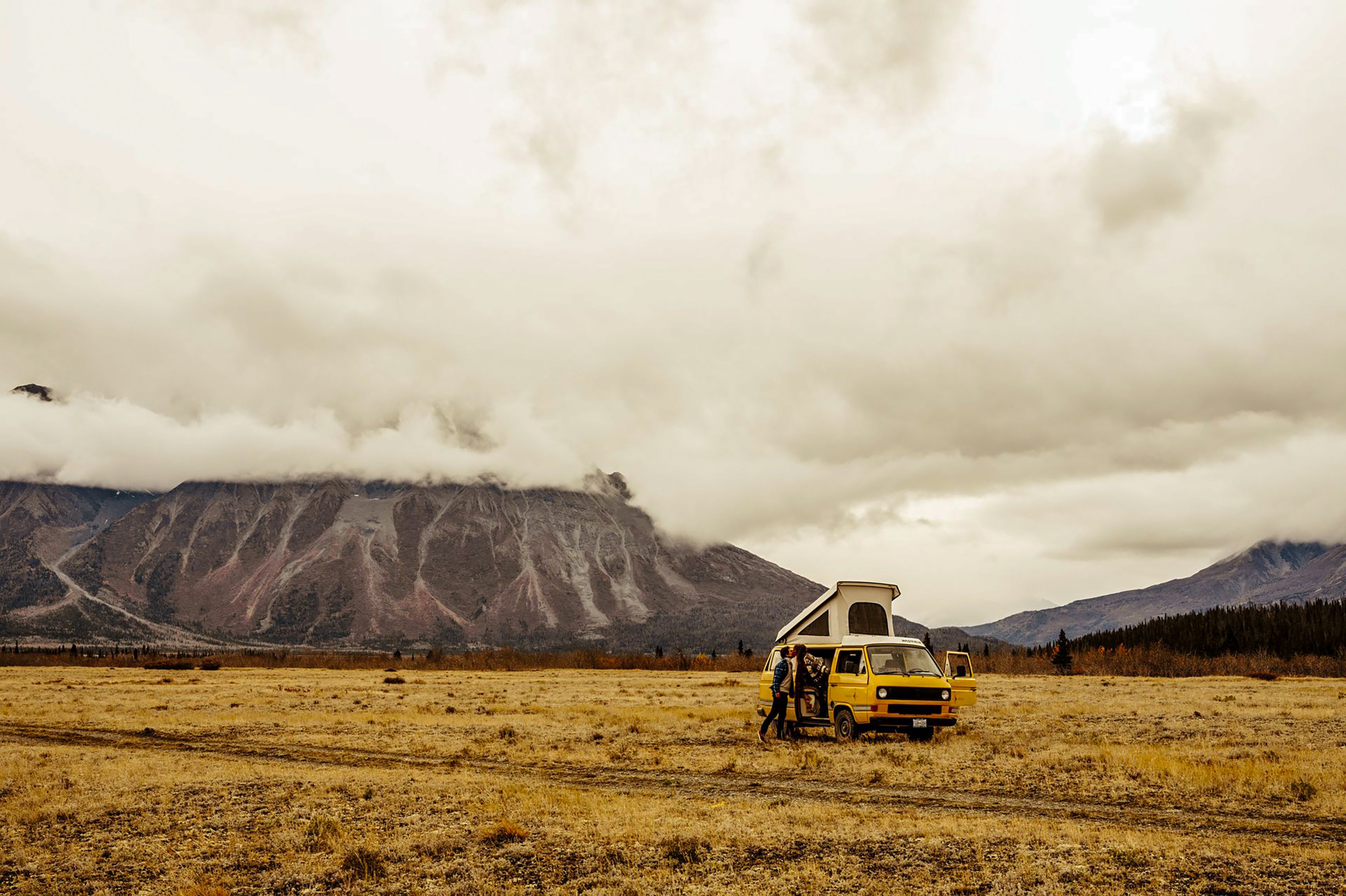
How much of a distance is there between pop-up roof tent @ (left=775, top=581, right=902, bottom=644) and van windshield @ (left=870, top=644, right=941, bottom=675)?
1508cm

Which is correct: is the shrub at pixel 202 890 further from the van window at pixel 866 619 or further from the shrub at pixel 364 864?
the van window at pixel 866 619

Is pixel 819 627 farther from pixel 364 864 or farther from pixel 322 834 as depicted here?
pixel 364 864

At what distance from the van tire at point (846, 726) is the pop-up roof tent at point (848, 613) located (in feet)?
51.5

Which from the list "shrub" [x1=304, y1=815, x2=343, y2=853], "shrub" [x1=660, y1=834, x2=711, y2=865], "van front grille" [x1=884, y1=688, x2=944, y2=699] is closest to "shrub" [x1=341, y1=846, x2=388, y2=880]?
"shrub" [x1=304, y1=815, x2=343, y2=853]

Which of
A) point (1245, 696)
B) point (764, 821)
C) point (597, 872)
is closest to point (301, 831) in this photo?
point (597, 872)

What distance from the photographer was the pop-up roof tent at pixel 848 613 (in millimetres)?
44438

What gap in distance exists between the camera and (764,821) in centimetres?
1523

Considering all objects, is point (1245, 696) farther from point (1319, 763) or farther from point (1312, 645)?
point (1312, 645)

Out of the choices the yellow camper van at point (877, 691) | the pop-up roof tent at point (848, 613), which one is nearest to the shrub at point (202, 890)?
the yellow camper van at point (877, 691)

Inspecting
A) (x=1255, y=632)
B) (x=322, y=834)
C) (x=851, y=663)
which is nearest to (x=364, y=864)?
(x=322, y=834)

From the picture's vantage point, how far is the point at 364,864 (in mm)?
13102

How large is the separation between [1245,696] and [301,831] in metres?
45.7

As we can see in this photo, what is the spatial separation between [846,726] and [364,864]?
16920 mm

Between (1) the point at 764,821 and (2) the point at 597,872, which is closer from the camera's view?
(2) the point at 597,872
